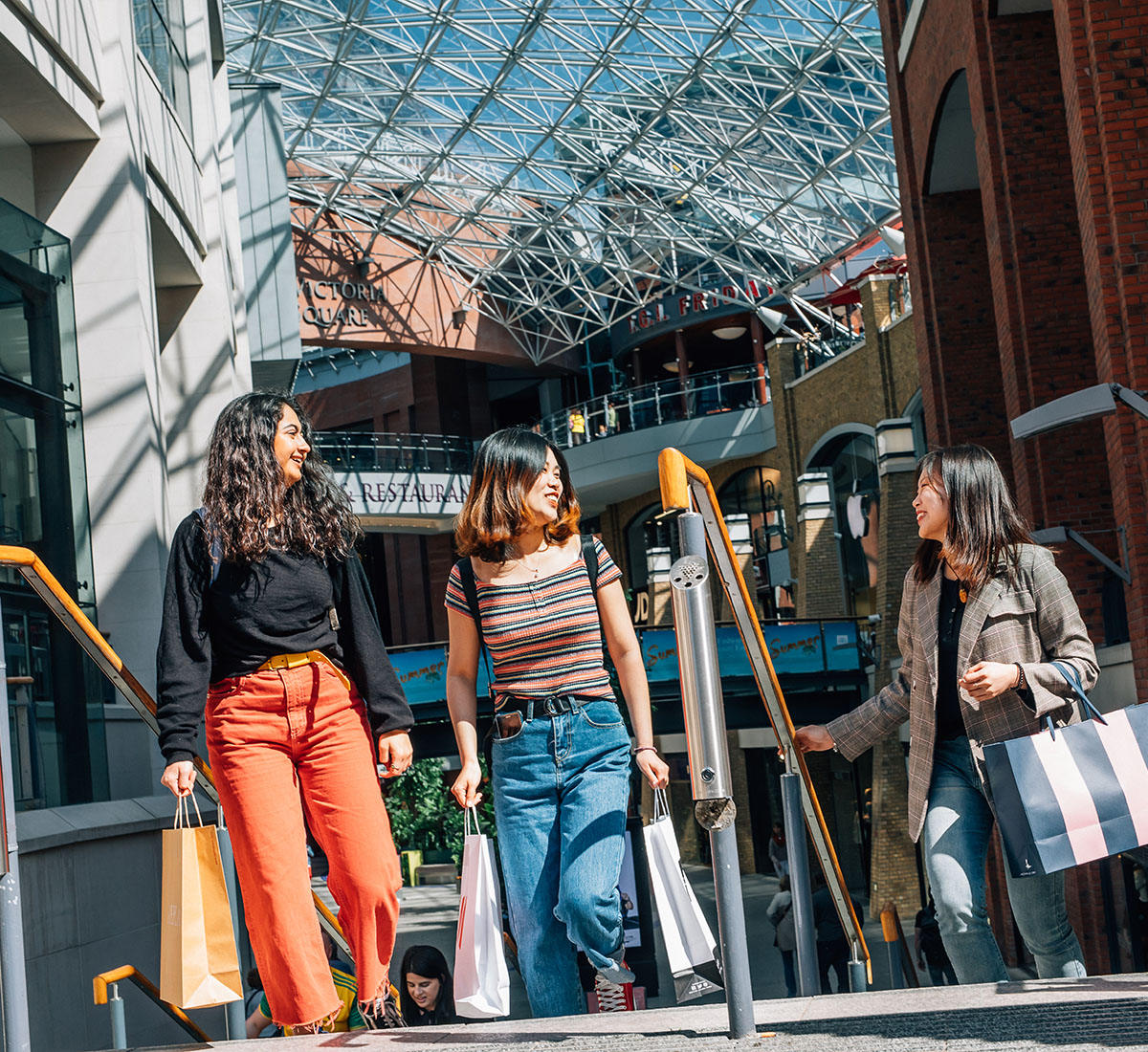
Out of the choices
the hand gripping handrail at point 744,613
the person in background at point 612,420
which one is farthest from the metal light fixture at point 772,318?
the hand gripping handrail at point 744,613

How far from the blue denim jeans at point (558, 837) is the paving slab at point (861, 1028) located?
7.1 inches

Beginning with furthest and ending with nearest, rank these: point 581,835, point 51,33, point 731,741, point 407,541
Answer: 1. point 407,541
2. point 731,741
3. point 51,33
4. point 581,835

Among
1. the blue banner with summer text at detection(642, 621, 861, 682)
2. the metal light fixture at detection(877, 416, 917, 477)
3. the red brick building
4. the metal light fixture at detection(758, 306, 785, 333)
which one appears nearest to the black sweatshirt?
the red brick building

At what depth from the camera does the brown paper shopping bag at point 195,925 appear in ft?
10.9

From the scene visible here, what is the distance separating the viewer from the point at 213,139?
642 inches

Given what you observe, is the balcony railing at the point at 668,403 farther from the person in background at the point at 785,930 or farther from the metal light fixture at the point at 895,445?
the person in background at the point at 785,930

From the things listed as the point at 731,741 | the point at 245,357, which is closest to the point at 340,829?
the point at 245,357

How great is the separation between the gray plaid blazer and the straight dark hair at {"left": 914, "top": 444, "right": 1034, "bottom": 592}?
0.05m

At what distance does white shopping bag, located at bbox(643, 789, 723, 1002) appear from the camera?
3.29 metres

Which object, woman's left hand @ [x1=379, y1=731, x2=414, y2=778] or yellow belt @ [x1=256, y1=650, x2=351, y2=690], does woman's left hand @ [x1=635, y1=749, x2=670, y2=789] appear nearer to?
woman's left hand @ [x1=379, y1=731, x2=414, y2=778]

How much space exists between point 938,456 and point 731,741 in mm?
28917

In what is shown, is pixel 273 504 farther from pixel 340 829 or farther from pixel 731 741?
pixel 731 741

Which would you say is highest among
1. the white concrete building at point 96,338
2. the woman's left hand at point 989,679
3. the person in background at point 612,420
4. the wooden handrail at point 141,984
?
the person in background at point 612,420

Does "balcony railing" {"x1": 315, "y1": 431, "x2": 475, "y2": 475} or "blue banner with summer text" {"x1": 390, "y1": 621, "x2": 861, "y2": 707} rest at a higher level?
"balcony railing" {"x1": 315, "y1": 431, "x2": 475, "y2": 475}
